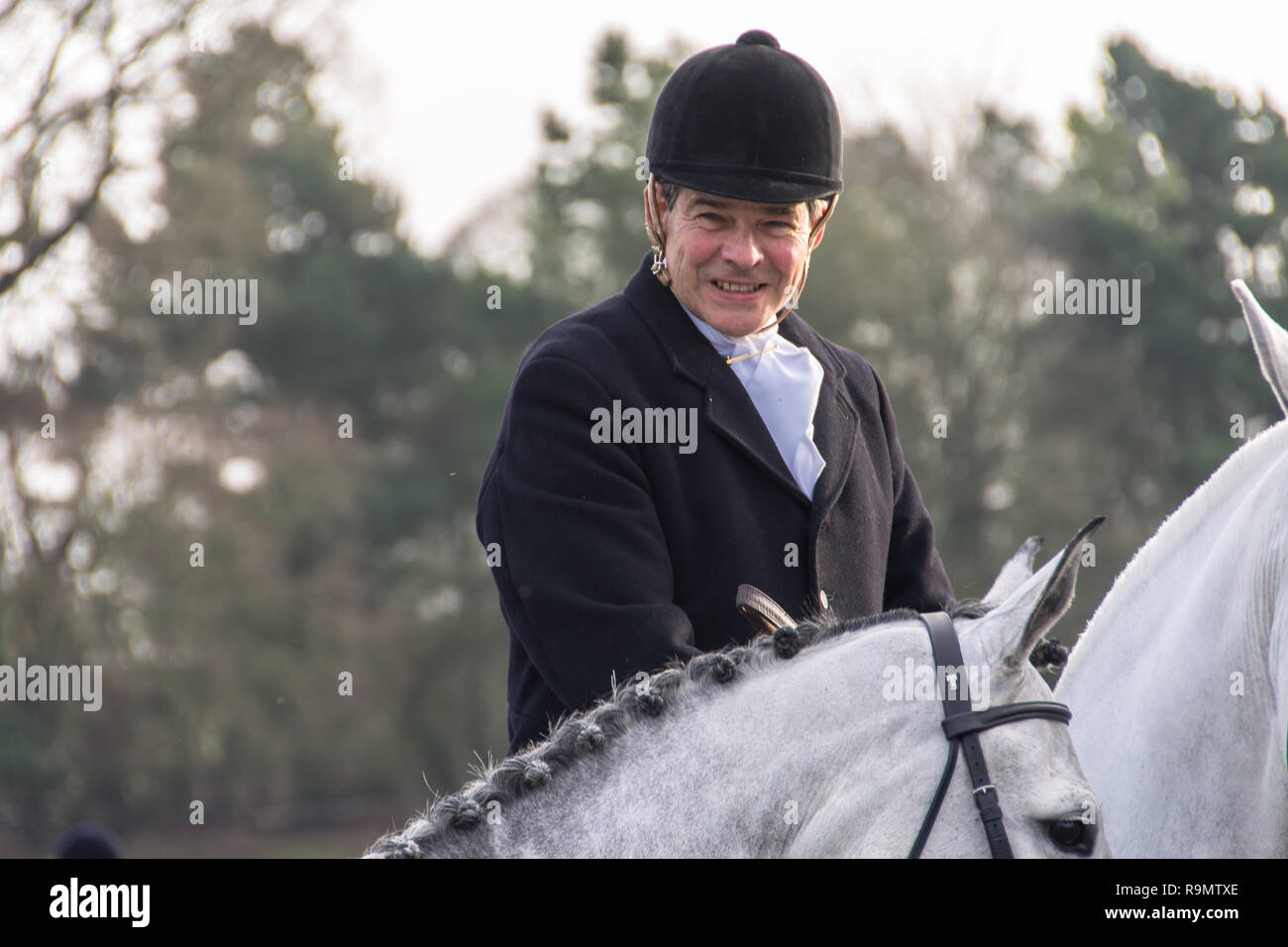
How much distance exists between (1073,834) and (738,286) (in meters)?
1.36

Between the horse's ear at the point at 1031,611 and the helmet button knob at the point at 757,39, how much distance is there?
1431 millimetres

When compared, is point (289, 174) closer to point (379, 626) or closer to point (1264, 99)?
point (379, 626)

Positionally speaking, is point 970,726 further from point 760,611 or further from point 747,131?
point 747,131

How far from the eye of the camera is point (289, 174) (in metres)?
28.6

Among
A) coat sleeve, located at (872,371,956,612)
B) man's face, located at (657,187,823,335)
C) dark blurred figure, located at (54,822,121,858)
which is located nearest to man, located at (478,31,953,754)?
man's face, located at (657,187,823,335)

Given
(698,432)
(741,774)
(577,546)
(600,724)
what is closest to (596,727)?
(600,724)

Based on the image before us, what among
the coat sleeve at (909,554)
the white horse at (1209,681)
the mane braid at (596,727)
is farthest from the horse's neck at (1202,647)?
the mane braid at (596,727)

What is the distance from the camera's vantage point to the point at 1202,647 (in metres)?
2.96

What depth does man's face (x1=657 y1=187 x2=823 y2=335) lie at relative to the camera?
295 cm

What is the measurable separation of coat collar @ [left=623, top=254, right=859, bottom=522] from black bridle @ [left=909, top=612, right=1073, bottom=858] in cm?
77

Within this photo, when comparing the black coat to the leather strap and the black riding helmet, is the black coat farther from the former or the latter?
the black riding helmet

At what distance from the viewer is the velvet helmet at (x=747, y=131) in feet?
9.56

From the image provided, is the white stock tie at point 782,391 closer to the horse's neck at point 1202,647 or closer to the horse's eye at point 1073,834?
the horse's neck at point 1202,647

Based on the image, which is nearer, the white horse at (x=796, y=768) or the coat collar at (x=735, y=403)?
the white horse at (x=796, y=768)
